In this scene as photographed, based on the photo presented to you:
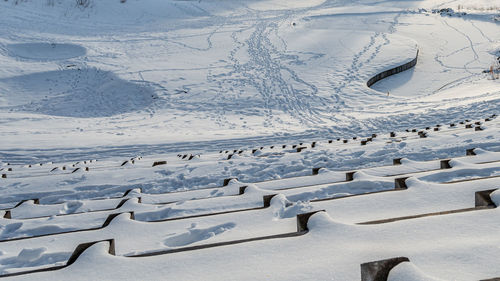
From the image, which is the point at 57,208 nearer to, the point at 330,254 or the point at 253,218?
the point at 253,218

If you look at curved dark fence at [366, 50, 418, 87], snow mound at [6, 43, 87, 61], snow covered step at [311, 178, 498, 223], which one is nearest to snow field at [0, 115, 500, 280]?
snow covered step at [311, 178, 498, 223]

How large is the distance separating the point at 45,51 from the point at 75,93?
535 cm

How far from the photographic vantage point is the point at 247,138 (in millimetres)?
8422

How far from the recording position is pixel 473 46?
64.1 ft

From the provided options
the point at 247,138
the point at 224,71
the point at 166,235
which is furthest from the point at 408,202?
the point at 224,71

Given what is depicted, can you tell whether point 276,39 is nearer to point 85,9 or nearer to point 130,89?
point 130,89

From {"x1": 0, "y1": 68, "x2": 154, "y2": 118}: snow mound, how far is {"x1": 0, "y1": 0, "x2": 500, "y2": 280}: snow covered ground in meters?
0.08

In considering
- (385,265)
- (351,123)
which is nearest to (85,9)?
(351,123)

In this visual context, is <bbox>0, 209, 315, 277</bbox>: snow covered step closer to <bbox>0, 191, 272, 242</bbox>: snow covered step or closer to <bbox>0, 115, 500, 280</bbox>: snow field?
<bbox>0, 115, 500, 280</bbox>: snow field

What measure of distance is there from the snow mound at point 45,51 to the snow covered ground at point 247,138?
0.12 m

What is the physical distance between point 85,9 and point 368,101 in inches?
795

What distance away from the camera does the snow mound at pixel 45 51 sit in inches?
675

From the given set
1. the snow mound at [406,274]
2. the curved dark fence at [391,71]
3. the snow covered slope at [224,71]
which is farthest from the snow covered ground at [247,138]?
the curved dark fence at [391,71]

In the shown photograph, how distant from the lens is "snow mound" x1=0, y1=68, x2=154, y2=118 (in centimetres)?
1291
